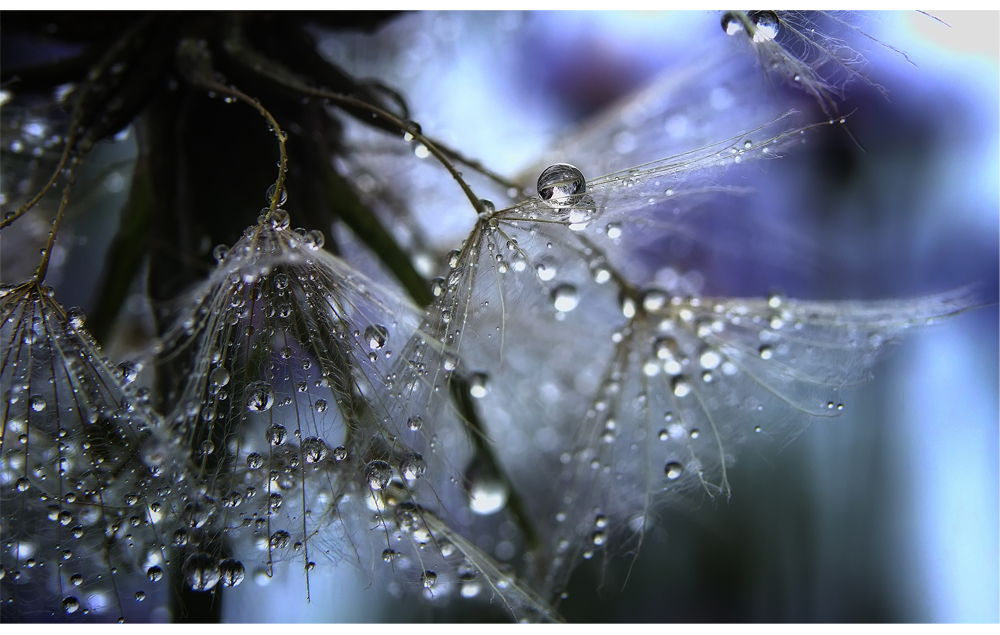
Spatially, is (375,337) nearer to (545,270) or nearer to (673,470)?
(545,270)

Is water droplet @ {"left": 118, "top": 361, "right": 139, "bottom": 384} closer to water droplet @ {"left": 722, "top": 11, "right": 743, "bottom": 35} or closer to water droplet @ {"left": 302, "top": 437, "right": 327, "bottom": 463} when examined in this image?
water droplet @ {"left": 302, "top": 437, "right": 327, "bottom": 463}

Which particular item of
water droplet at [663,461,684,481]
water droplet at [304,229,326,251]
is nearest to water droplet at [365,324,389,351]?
water droplet at [304,229,326,251]

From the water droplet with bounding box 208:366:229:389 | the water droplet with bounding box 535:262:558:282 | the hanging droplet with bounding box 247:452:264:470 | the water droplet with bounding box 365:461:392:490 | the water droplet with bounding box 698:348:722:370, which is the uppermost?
the water droplet with bounding box 698:348:722:370

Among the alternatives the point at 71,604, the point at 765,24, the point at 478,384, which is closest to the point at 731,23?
the point at 765,24

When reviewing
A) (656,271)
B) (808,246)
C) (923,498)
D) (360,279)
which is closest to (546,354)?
(656,271)

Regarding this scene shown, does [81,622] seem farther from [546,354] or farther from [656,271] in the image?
[656,271]

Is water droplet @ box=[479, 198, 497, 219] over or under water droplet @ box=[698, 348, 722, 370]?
under

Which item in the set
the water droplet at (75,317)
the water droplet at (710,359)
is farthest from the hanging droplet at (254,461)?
the water droplet at (710,359)
